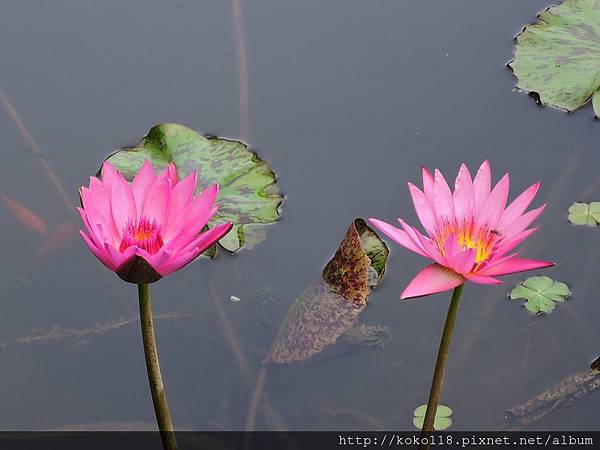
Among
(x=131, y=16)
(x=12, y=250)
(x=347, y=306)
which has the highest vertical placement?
(x=131, y=16)

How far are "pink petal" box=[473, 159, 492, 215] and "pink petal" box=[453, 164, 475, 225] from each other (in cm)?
1

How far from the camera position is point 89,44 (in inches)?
125

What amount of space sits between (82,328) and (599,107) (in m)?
1.72

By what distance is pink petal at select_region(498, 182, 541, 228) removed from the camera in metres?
1.76

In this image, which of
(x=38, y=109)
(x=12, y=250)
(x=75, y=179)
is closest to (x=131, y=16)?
(x=38, y=109)

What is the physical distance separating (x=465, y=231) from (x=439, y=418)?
1.82ft

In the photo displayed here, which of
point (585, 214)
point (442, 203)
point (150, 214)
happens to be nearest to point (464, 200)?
point (442, 203)

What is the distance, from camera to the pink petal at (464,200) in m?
1.80

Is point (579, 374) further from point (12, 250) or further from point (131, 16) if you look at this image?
point (131, 16)

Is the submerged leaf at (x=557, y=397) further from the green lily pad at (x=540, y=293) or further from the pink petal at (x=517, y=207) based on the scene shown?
the pink petal at (x=517, y=207)

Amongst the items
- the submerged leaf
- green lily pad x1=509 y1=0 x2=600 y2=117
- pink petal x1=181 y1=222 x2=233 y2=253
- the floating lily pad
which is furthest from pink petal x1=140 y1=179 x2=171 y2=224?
green lily pad x1=509 y1=0 x2=600 y2=117

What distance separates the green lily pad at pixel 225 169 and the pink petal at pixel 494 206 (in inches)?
34.0

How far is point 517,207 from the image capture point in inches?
69.6

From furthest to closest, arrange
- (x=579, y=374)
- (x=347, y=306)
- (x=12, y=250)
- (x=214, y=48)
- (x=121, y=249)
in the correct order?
(x=214, y=48) < (x=12, y=250) < (x=347, y=306) < (x=579, y=374) < (x=121, y=249)
